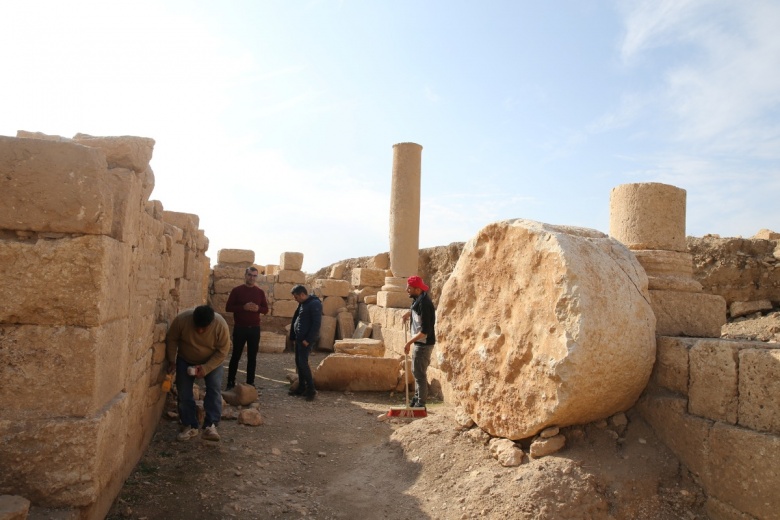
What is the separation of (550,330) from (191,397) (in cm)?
354

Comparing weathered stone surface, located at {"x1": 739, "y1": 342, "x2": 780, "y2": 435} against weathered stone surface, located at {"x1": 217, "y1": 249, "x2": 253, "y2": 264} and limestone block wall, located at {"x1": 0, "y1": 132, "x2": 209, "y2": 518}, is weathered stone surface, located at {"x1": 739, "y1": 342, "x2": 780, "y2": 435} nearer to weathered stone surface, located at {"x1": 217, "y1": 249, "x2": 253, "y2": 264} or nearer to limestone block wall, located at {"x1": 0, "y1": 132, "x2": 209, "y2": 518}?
limestone block wall, located at {"x1": 0, "y1": 132, "x2": 209, "y2": 518}

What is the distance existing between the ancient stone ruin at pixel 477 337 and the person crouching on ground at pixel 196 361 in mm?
199

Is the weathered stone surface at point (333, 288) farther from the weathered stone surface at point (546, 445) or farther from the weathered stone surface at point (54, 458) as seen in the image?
the weathered stone surface at point (54, 458)

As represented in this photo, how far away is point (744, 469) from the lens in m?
3.59

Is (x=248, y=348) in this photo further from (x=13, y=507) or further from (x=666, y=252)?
(x=666, y=252)

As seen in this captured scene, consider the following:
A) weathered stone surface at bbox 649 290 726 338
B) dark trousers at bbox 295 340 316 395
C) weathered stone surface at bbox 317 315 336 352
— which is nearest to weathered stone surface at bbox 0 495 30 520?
weathered stone surface at bbox 649 290 726 338

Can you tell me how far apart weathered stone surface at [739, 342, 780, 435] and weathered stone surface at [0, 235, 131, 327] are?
4109mm

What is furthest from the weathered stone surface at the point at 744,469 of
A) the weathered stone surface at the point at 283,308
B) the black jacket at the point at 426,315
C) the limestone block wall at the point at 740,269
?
the weathered stone surface at the point at 283,308

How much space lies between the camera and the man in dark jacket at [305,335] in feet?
26.1

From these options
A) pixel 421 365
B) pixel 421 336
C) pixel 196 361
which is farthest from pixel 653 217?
pixel 196 361

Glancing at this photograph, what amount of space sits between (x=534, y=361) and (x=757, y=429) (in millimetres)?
1465

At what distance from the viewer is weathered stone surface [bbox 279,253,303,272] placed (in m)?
14.5

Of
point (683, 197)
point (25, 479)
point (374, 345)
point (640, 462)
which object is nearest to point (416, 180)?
point (374, 345)

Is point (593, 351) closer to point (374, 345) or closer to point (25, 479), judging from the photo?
point (25, 479)
